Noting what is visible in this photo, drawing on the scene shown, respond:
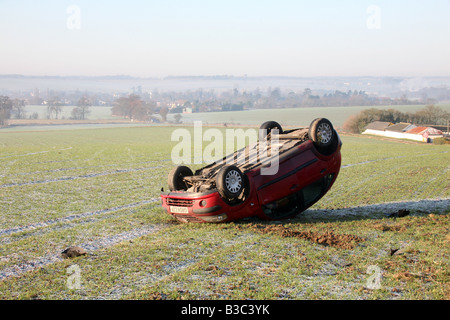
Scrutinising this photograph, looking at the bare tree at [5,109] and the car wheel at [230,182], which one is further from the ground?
the bare tree at [5,109]

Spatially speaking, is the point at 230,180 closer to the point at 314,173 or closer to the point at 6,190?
the point at 314,173

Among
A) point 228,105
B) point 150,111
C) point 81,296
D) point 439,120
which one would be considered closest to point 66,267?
point 81,296

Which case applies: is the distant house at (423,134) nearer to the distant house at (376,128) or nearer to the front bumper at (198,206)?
the distant house at (376,128)

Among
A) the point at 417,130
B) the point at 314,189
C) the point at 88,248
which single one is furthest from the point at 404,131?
the point at 88,248

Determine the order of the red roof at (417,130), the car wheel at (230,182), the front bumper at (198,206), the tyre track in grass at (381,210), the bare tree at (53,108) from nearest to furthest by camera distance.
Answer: the car wheel at (230,182), the front bumper at (198,206), the tyre track in grass at (381,210), the red roof at (417,130), the bare tree at (53,108)

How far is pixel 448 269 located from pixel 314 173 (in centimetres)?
442

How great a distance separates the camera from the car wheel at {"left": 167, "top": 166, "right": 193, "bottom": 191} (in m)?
11.1

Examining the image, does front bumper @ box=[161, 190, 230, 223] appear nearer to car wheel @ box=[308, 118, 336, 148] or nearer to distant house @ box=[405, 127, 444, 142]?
car wheel @ box=[308, 118, 336, 148]

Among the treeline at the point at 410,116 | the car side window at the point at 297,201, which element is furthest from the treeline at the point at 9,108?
the car side window at the point at 297,201

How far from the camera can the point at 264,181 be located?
10258mm

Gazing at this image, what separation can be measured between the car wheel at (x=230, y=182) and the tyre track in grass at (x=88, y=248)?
7.63ft

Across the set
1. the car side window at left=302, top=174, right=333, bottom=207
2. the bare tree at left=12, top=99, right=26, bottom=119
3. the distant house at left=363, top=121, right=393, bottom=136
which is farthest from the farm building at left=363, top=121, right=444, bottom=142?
the bare tree at left=12, top=99, right=26, bottom=119

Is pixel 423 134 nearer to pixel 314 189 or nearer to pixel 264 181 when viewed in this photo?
pixel 314 189

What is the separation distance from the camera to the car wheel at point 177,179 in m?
11.1
